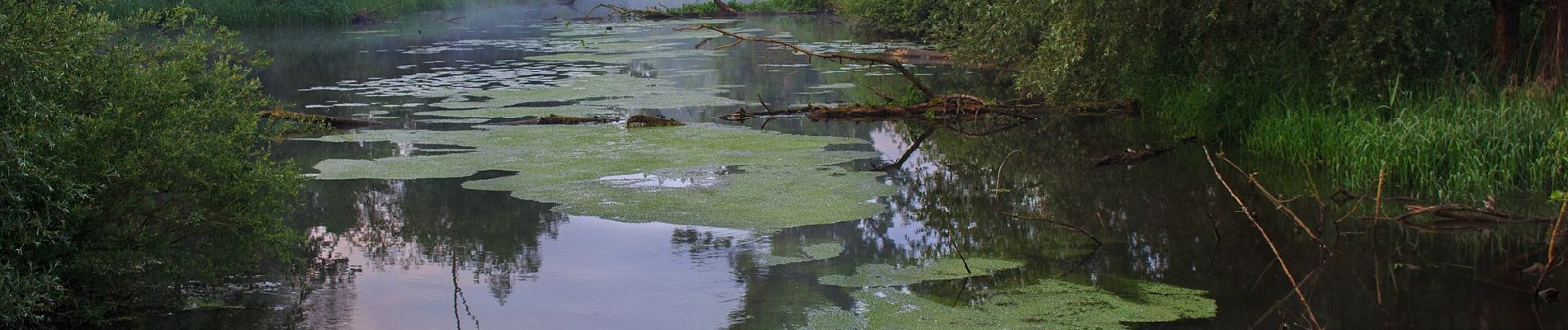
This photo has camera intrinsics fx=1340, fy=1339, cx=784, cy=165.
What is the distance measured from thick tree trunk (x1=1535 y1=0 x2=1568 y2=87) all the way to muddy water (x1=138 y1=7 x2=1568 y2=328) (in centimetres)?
163

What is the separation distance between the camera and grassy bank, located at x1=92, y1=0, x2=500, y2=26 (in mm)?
34625

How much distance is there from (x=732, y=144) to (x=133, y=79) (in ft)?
20.6

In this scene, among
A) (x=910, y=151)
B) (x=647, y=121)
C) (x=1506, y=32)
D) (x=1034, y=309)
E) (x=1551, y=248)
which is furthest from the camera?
(x=647, y=121)

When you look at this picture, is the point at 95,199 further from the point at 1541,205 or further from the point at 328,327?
the point at 1541,205

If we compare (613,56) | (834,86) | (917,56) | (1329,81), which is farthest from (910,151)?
(613,56)

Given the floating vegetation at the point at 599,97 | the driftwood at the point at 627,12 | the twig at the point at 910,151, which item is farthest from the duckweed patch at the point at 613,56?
the twig at the point at 910,151

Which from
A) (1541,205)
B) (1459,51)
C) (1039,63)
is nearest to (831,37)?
(1039,63)

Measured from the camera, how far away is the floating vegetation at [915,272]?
6.59 m

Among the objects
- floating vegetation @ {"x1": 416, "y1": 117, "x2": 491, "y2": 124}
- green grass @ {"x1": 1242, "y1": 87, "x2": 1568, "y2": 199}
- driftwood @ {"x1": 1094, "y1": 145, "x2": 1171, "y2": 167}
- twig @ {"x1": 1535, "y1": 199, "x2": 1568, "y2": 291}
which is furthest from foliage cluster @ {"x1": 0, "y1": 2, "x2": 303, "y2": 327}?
floating vegetation @ {"x1": 416, "y1": 117, "x2": 491, "y2": 124}

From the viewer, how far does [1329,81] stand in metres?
10.1

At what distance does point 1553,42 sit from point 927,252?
202 inches

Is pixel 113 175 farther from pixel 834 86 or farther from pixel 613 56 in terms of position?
pixel 613 56

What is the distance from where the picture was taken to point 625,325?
580 cm

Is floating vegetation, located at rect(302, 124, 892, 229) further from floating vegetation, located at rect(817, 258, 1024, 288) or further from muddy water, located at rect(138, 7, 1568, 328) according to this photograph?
floating vegetation, located at rect(817, 258, 1024, 288)
